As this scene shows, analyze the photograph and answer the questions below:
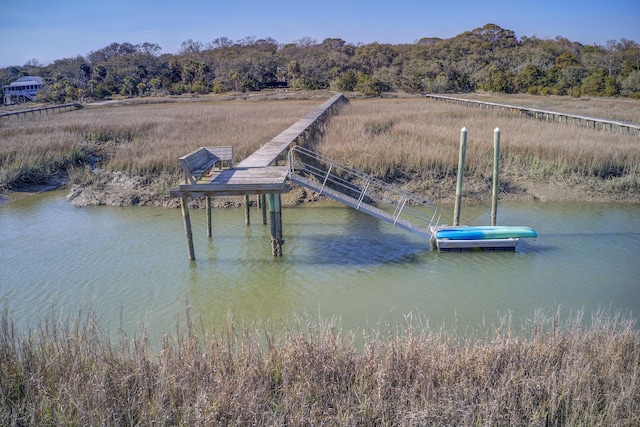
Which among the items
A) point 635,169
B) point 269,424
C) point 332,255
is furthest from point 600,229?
point 269,424

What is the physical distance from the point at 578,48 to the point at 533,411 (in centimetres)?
7361

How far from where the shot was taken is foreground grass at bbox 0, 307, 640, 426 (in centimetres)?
411

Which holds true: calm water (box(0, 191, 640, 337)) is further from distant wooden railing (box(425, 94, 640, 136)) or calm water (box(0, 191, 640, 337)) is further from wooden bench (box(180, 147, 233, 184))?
distant wooden railing (box(425, 94, 640, 136))

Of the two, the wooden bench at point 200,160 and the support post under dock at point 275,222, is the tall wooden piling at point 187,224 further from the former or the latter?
the support post under dock at point 275,222

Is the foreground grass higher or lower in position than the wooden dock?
lower

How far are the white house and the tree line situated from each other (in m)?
3.98

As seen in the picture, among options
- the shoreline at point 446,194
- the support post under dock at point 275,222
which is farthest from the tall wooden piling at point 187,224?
the shoreline at point 446,194

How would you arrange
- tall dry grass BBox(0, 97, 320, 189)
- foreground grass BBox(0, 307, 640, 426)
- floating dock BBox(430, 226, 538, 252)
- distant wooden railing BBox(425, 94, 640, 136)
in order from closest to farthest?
foreground grass BBox(0, 307, 640, 426), floating dock BBox(430, 226, 538, 252), tall dry grass BBox(0, 97, 320, 189), distant wooden railing BBox(425, 94, 640, 136)

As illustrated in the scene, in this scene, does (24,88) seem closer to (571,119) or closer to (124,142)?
(124,142)

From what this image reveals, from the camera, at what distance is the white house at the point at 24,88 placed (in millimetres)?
67250

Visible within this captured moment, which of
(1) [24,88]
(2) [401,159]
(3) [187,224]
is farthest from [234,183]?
(1) [24,88]

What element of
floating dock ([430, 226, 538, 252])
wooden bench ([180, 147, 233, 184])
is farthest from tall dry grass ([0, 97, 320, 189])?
floating dock ([430, 226, 538, 252])

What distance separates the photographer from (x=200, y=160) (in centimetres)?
1016

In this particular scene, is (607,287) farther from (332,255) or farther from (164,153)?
(164,153)
